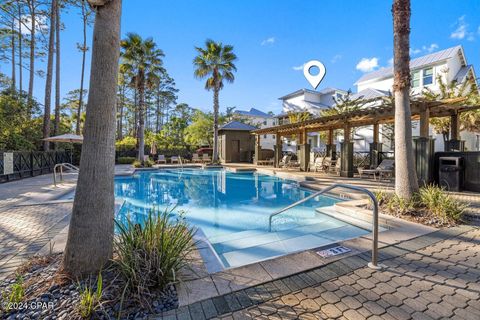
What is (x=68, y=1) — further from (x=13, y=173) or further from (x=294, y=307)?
(x=294, y=307)

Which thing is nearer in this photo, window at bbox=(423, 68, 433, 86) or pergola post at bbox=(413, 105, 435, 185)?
pergola post at bbox=(413, 105, 435, 185)

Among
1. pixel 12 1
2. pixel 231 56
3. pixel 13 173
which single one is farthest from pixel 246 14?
pixel 13 173

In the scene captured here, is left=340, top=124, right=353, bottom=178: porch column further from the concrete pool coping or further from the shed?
the shed

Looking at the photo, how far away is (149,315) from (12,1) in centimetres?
2107

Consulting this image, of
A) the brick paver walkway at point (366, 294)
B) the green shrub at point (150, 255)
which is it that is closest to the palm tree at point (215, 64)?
the green shrub at point (150, 255)

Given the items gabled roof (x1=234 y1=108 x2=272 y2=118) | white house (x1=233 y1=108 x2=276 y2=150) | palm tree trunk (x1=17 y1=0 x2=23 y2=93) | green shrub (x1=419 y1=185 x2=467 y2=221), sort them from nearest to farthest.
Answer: green shrub (x1=419 y1=185 x2=467 y2=221)
palm tree trunk (x1=17 y1=0 x2=23 y2=93)
white house (x1=233 y1=108 x2=276 y2=150)
gabled roof (x1=234 y1=108 x2=272 y2=118)

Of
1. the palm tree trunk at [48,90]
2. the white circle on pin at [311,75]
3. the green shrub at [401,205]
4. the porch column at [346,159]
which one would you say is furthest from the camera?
the palm tree trunk at [48,90]

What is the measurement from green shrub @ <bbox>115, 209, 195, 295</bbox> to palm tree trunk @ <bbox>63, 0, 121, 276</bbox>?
0.22m

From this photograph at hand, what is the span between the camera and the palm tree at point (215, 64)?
19047mm

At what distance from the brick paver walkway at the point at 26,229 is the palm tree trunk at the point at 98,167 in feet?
4.00

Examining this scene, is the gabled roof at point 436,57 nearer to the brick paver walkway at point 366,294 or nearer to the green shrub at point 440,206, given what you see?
the green shrub at point 440,206

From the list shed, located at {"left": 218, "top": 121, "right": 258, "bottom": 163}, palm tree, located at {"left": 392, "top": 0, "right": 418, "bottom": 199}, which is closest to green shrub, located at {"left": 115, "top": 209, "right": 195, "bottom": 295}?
palm tree, located at {"left": 392, "top": 0, "right": 418, "bottom": 199}

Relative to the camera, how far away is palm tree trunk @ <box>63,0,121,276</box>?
2393 millimetres

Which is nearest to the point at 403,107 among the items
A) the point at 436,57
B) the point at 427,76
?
the point at 427,76
